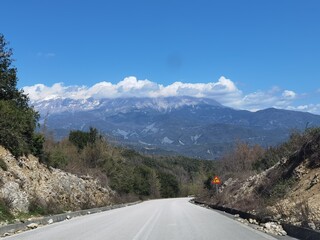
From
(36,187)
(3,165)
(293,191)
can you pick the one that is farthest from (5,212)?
(293,191)

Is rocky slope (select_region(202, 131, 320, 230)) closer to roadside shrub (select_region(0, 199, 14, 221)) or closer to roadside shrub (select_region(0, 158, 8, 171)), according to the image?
roadside shrub (select_region(0, 199, 14, 221))

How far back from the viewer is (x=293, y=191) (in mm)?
24250

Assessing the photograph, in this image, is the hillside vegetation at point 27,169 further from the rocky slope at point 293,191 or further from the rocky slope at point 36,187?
the rocky slope at point 293,191

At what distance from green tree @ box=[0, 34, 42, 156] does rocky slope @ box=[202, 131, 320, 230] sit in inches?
629

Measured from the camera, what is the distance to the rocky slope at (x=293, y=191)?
60.6 ft

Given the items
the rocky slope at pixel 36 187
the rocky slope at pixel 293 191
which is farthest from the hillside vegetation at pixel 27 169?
the rocky slope at pixel 293 191

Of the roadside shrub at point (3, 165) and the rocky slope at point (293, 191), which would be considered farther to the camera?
the roadside shrub at point (3, 165)

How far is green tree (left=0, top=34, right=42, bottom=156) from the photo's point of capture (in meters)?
31.0

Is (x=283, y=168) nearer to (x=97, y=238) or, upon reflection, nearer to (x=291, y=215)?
(x=291, y=215)

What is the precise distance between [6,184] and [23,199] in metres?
1.46

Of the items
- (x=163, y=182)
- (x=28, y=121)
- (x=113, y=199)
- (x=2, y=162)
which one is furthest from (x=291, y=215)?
(x=163, y=182)

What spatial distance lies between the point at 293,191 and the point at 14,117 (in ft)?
61.7

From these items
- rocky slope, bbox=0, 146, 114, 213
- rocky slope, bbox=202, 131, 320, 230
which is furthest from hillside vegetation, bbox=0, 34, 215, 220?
rocky slope, bbox=202, 131, 320, 230

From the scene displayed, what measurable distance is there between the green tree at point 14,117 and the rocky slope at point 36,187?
0.86 metres
